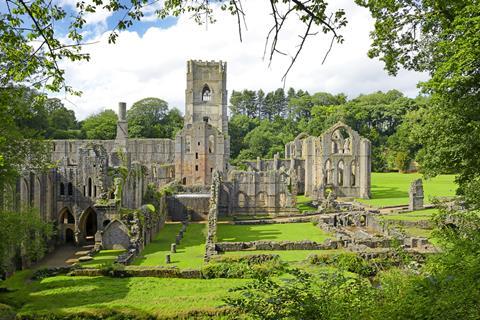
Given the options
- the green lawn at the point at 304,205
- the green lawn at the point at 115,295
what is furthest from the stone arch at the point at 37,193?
the green lawn at the point at 304,205

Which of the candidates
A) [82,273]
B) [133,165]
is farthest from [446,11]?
[133,165]

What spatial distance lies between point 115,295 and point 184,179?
3146cm

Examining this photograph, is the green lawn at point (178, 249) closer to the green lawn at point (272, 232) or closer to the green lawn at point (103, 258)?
the green lawn at point (103, 258)

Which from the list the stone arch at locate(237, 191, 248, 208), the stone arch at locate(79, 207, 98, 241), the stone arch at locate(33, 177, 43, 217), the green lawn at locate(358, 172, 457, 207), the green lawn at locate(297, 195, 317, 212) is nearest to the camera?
the stone arch at locate(33, 177, 43, 217)

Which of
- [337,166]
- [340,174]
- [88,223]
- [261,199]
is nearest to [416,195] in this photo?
[261,199]

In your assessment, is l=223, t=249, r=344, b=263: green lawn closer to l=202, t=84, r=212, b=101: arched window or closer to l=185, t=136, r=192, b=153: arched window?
l=185, t=136, r=192, b=153: arched window

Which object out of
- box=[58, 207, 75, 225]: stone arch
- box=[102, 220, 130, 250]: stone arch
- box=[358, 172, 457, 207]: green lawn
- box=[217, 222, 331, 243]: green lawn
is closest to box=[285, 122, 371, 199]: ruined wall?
box=[358, 172, 457, 207]: green lawn

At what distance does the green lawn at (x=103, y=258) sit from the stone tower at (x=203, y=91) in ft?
140

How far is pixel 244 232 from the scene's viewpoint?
103 ft

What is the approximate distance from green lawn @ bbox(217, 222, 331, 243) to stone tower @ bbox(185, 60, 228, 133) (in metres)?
34.3

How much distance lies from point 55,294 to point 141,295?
10.5 feet

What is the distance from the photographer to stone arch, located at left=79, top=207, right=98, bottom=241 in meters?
30.8

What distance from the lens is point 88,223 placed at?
3256 centimetres

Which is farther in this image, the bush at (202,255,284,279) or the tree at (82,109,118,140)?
the tree at (82,109,118,140)
